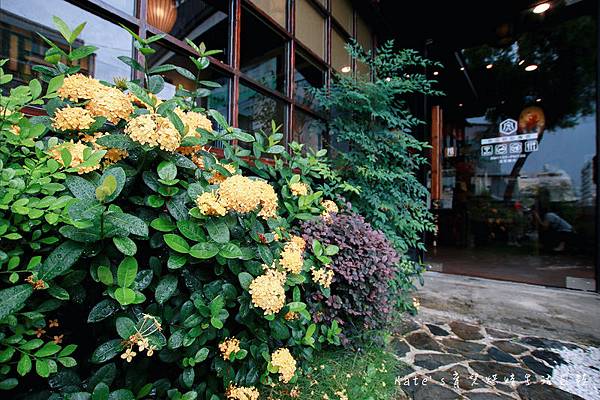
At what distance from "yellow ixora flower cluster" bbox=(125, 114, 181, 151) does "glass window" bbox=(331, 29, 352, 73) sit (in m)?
2.71

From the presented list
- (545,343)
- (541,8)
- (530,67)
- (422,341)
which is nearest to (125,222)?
(422,341)

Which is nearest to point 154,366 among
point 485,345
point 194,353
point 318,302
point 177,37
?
point 194,353

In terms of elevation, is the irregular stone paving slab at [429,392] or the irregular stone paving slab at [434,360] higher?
the irregular stone paving slab at [434,360]

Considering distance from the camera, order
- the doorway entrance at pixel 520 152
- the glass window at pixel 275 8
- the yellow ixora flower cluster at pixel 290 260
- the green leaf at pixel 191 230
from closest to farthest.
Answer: the green leaf at pixel 191 230 → the yellow ixora flower cluster at pixel 290 260 → the glass window at pixel 275 8 → the doorway entrance at pixel 520 152

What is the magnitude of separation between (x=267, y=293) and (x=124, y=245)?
436 millimetres

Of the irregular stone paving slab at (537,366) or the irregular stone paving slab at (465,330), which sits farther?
the irregular stone paving slab at (465,330)

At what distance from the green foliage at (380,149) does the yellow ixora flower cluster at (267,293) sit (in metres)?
1.64

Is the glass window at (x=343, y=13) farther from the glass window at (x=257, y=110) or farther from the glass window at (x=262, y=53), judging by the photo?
the glass window at (x=257, y=110)

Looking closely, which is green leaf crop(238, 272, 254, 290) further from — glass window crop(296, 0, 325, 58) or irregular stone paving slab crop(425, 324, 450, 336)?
glass window crop(296, 0, 325, 58)

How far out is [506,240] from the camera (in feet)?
16.9

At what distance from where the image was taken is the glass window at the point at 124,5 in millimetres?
1489

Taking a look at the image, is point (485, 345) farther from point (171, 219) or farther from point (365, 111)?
point (171, 219)

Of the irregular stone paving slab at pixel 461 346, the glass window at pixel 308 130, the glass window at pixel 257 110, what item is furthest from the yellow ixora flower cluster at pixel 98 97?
the irregular stone paving slab at pixel 461 346

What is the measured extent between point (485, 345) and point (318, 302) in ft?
Result: 4.73
